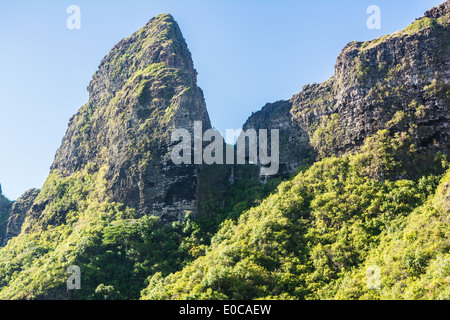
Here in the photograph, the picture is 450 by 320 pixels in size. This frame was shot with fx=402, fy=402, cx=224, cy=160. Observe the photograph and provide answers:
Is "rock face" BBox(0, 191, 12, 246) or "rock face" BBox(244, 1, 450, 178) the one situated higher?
"rock face" BBox(244, 1, 450, 178)

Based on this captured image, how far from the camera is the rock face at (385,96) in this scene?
51.7 meters

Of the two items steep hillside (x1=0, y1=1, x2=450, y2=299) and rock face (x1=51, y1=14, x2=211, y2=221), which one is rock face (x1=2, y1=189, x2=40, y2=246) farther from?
steep hillside (x1=0, y1=1, x2=450, y2=299)

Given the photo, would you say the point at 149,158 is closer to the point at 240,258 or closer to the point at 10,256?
the point at 240,258

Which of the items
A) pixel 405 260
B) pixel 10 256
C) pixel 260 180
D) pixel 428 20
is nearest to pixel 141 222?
pixel 260 180

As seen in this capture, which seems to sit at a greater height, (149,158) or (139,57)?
(139,57)

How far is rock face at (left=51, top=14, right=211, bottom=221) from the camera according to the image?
6141cm

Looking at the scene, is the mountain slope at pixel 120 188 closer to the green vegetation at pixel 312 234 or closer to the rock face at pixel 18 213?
the rock face at pixel 18 213

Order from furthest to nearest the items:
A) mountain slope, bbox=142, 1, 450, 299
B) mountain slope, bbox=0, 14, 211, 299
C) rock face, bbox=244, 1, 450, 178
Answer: rock face, bbox=244, 1, 450, 178 → mountain slope, bbox=0, 14, 211, 299 → mountain slope, bbox=142, 1, 450, 299

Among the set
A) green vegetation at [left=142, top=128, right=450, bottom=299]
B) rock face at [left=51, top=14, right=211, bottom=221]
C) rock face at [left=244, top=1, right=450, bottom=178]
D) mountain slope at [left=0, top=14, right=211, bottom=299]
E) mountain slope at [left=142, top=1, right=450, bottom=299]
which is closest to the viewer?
mountain slope at [left=142, top=1, right=450, bottom=299]

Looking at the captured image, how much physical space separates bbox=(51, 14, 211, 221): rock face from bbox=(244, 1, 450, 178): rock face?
18425 millimetres

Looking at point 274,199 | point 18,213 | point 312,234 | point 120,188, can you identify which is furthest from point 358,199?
point 18,213

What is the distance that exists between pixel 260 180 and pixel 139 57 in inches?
1479

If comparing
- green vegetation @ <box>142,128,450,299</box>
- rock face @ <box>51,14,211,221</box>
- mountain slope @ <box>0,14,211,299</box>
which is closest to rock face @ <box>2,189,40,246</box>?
mountain slope @ <box>0,14,211,299</box>
